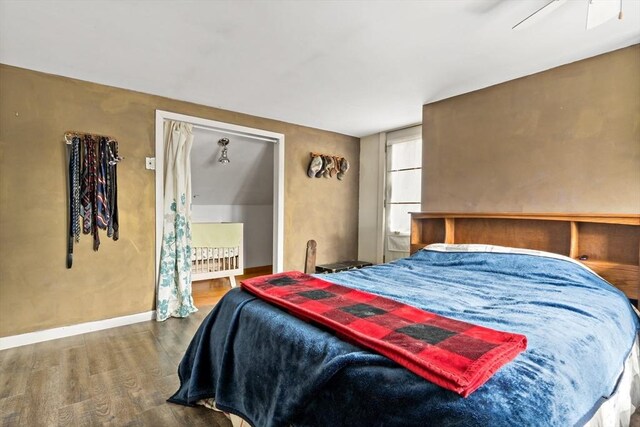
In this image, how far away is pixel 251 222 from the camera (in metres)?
5.58

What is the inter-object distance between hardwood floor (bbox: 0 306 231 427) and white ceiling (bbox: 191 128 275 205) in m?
2.33

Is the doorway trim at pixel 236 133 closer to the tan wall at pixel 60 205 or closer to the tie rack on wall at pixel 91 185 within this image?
the tan wall at pixel 60 205

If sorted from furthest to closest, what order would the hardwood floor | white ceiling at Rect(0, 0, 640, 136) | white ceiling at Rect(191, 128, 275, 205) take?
white ceiling at Rect(191, 128, 275, 205)
white ceiling at Rect(0, 0, 640, 136)
the hardwood floor

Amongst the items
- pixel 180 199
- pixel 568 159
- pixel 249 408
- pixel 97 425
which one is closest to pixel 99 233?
pixel 180 199

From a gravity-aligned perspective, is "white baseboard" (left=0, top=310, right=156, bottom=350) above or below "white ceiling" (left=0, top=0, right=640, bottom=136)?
below

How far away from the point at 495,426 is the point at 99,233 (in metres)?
3.21

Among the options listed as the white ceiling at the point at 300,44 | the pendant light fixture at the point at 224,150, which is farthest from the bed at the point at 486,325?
the pendant light fixture at the point at 224,150

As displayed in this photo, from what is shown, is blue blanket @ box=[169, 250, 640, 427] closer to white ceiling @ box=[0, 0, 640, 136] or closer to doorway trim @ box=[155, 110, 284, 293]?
white ceiling @ box=[0, 0, 640, 136]

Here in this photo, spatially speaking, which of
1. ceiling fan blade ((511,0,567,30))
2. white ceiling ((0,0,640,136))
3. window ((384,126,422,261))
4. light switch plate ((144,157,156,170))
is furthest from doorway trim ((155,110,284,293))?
ceiling fan blade ((511,0,567,30))

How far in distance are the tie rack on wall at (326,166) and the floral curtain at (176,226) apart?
1.56m

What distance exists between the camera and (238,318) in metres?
1.55

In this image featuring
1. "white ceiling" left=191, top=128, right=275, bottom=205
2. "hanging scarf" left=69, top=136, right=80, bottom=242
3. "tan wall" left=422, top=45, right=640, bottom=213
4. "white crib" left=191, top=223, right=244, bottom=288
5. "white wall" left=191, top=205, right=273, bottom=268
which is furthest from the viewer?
"white wall" left=191, top=205, right=273, bottom=268

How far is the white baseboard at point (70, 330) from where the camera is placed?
8.25 ft

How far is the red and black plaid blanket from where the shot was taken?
0.85m
